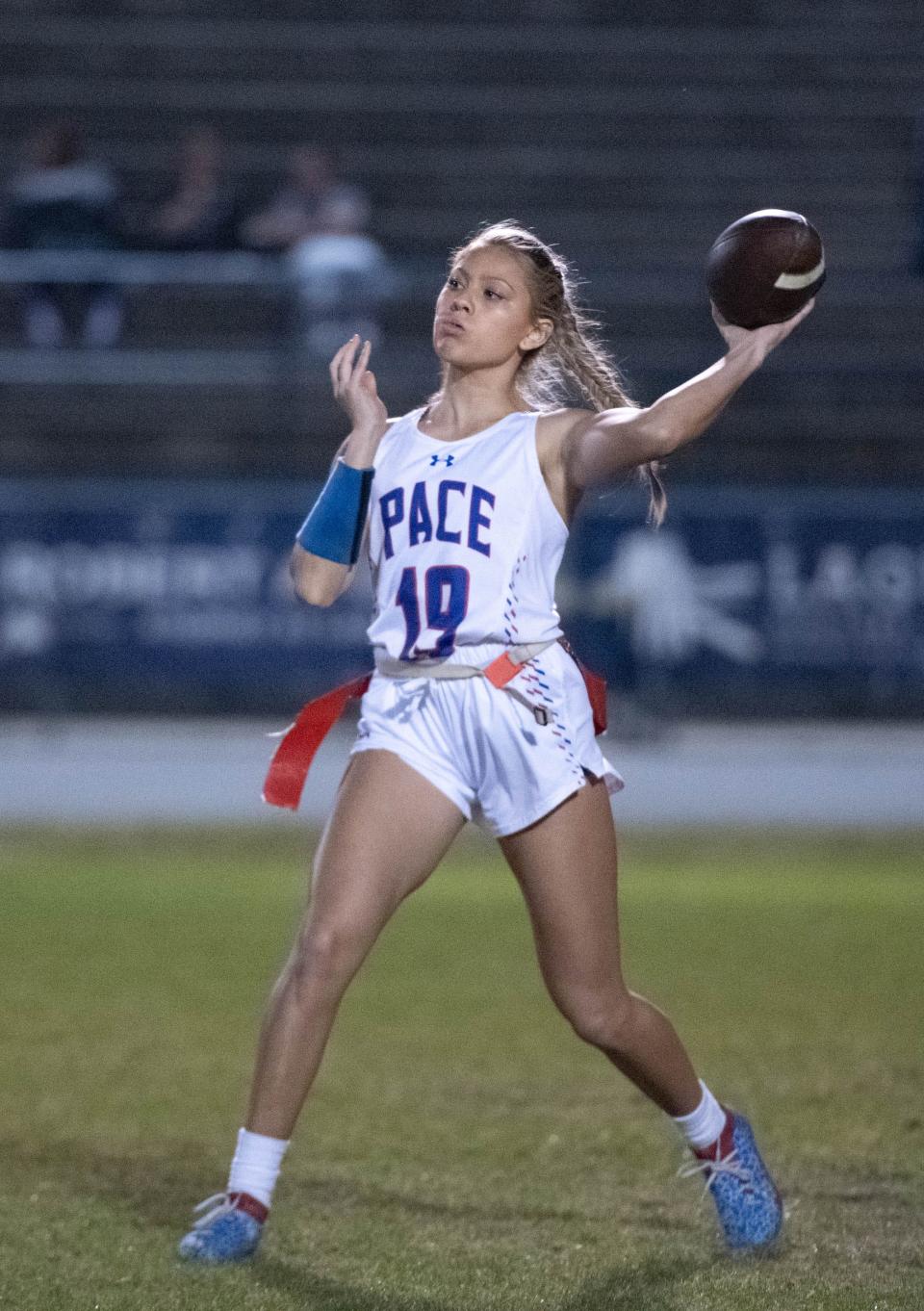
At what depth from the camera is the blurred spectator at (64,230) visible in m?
13.8

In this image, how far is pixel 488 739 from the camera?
4.31 meters

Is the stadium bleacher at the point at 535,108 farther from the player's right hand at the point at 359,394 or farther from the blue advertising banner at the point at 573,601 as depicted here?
the player's right hand at the point at 359,394

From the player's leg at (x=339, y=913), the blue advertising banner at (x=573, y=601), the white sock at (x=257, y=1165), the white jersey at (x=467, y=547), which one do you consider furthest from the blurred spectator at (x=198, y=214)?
the white sock at (x=257, y=1165)

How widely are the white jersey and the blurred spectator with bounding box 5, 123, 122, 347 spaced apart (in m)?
9.79

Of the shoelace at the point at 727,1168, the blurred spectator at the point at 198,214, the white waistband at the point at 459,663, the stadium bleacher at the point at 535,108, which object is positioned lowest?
the shoelace at the point at 727,1168

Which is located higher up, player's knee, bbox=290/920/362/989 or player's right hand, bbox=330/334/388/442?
player's right hand, bbox=330/334/388/442

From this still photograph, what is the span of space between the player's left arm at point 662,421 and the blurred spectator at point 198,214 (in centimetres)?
1112

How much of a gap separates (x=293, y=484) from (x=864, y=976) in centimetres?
559

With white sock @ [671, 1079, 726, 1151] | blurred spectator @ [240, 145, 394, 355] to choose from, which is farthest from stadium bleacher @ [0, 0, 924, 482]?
white sock @ [671, 1079, 726, 1151]

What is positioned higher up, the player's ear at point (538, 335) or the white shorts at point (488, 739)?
the player's ear at point (538, 335)

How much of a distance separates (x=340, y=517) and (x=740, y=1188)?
1622 millimetres

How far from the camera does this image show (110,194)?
15406mm

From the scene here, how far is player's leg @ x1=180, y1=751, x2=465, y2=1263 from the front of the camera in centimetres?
421

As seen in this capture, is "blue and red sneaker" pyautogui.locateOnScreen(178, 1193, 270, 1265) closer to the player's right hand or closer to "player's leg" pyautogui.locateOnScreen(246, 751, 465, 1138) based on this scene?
"player's leg" pyautogui.locateOnScreen(246, 751, 465, 1138)
